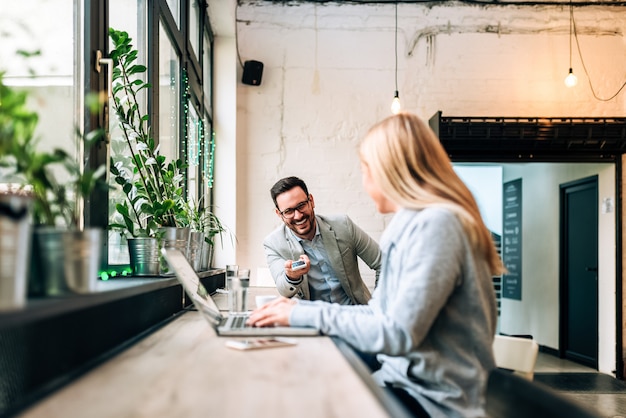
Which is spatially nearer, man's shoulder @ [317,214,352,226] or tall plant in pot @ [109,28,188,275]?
tall plant in pot @ [109,28,188,275]

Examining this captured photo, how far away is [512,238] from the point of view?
7625 millimetres

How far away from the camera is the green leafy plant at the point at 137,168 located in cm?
221

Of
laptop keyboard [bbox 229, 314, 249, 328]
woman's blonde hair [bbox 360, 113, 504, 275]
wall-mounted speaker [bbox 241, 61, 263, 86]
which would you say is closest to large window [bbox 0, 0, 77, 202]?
laptop keyboard [bbox 229, 314, 249, 328]

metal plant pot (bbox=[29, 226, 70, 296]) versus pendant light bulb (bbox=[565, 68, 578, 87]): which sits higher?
pendant light bulb (bbox=[565, 68, 578, 87])

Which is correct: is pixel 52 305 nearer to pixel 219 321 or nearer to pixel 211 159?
pixel 219 321

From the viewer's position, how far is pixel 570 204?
21.5 ft

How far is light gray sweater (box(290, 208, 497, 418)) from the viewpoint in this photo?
1444mm

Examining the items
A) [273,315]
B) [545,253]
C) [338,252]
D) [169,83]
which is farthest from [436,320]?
[545,253]

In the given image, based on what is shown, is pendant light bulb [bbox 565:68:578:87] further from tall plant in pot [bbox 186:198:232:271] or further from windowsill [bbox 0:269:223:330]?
windowsill [bbox 0:269:223:330]

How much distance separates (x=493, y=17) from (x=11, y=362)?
5.25m

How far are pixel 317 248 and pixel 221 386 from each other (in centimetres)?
222

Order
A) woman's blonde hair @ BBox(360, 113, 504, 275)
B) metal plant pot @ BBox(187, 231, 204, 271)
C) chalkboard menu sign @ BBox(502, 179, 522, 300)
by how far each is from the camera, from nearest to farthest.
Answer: woman's blonde hair @ BBox(360, 113, 504, 275) → metal plant pot @ BBox(187, 231, 204, 271) → chalkboard menu sign @ BBox(502, 179, 522, 300)

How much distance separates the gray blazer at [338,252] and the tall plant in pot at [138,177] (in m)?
0.70

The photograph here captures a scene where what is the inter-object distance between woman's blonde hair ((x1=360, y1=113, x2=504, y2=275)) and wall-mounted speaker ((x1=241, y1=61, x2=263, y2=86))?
12.7ft
